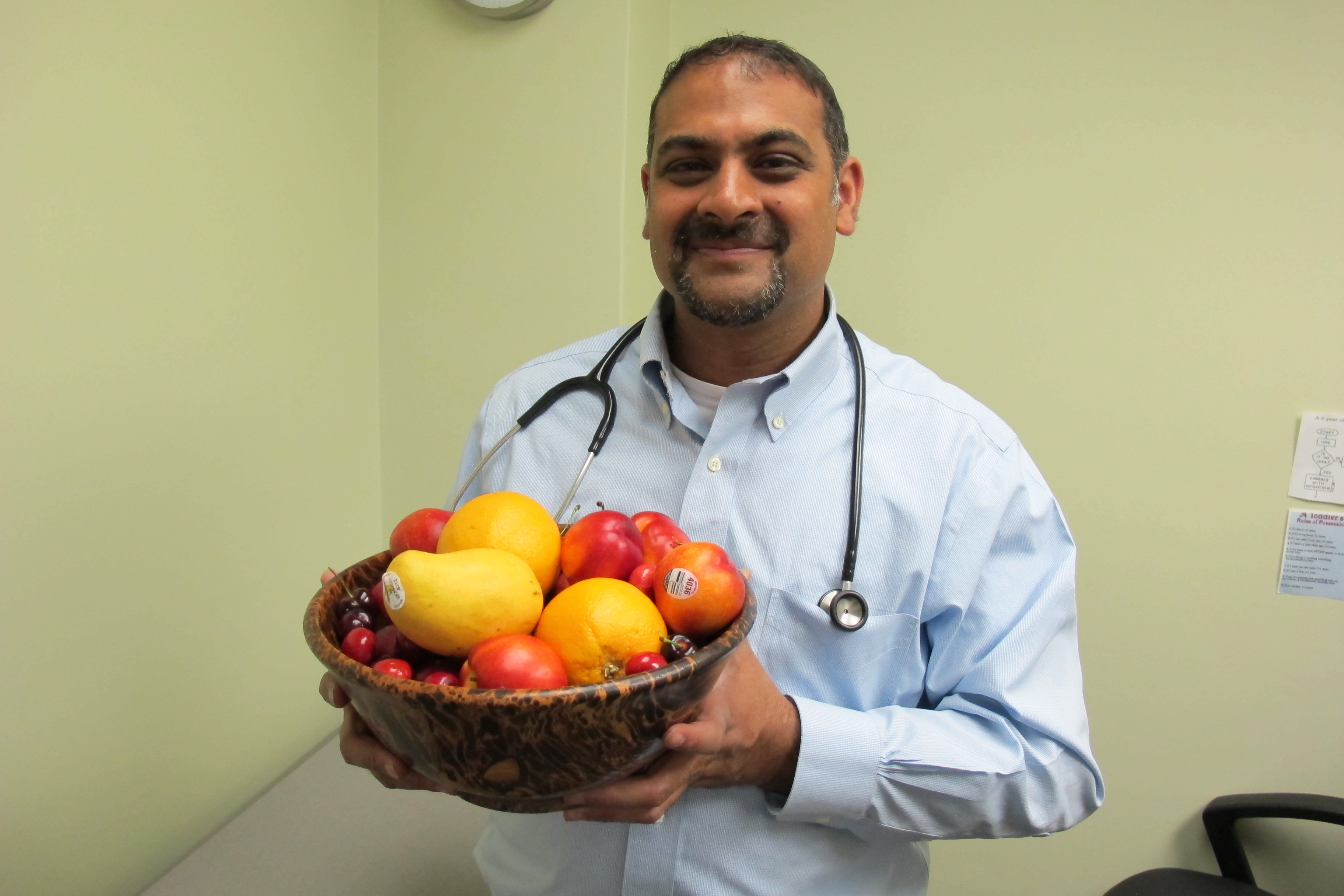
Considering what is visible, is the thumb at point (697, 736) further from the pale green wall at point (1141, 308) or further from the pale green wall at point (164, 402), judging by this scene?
the pale green wall at point (1141, 308)

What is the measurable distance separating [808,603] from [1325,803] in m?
1.25

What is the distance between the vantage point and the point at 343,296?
162cm

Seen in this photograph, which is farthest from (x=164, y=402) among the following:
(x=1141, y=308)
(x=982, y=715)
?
(x=1141, y=308)

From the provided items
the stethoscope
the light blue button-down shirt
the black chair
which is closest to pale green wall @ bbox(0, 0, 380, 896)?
the stethoscope

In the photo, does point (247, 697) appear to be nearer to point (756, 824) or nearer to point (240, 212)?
point (240, 212)

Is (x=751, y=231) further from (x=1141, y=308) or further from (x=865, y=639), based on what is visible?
(x=1141, y=308)

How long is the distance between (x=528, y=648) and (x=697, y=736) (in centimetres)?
16

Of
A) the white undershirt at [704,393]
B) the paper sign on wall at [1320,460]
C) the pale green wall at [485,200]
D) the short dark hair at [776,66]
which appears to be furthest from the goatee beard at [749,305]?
the paper sign on wall at [1320,460]

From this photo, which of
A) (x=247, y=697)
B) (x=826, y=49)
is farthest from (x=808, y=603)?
(x=826, y=49)

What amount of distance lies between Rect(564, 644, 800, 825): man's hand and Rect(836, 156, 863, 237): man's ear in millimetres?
651

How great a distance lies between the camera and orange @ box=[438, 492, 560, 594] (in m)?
0.68

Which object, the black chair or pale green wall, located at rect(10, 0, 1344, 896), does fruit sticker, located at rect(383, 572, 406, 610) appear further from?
the black chair

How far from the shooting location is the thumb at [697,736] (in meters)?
0.60

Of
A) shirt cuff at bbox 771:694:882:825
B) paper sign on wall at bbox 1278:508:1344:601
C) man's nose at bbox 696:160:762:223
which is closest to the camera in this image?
shirt cuff at bbox 771:694:882:825
